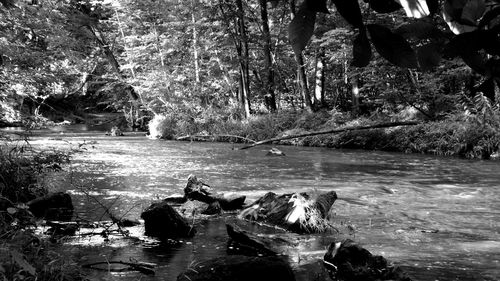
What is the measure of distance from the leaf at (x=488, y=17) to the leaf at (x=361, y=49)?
0.25m

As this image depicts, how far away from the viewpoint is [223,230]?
6230 millimetres

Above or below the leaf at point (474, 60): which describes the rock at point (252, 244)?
below

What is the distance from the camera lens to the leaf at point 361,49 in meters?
1.05

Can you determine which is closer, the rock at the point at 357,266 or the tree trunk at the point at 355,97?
the rock at the point at 357,266

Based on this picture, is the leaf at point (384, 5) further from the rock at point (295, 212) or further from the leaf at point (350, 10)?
the rock at point (295, 212)

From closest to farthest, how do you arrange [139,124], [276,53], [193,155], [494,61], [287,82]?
[494,61]
[193,155]
[276,53]
[287,82]
[139,124]

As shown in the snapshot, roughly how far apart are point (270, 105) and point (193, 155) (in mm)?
9962

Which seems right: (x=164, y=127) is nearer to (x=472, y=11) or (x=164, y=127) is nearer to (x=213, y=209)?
(x=213, y=209)

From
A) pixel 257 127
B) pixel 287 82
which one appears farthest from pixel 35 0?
pixel 287 82

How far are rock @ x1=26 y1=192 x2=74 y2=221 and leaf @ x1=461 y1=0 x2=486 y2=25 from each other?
19.2 ft

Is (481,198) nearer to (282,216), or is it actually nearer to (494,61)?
(282,216)

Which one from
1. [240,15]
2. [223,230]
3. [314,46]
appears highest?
[240,15]

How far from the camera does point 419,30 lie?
1111 millimetres

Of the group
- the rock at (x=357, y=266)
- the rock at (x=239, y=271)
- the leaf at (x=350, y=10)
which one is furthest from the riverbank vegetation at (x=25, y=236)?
the rock at (x=357, y=266)
